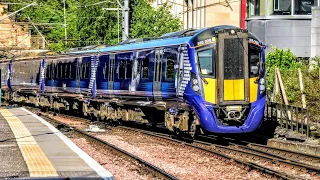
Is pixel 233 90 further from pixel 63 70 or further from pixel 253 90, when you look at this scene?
pixel 63 70

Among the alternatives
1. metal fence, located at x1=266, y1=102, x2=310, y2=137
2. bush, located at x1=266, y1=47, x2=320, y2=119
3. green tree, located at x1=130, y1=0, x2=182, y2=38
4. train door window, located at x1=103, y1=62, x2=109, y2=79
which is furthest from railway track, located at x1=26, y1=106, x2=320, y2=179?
green tree, located at x1=130, y1=0, x2=182, y2=38

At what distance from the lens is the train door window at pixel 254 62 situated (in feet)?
60.0

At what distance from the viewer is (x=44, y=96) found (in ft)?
124

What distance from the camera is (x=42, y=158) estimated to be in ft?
48.8

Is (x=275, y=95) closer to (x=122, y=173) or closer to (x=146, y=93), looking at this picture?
(x=146, y=93)

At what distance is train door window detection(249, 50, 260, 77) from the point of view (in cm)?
1830

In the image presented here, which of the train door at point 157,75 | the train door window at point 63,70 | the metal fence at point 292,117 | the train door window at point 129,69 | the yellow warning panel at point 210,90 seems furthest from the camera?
the train door window at point 63,70

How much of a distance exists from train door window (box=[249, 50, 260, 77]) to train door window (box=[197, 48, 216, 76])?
45.5 inches

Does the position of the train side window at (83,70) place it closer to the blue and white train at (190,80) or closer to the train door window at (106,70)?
the blue and white train at (190,80)

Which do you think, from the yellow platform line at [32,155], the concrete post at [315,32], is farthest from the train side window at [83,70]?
the concrete post at [315,32]

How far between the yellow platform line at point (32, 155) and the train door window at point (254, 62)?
6206mm

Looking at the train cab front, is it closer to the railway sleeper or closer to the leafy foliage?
the railway sleeper

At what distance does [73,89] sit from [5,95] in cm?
2062

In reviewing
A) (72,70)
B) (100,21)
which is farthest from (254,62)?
(100,21)
